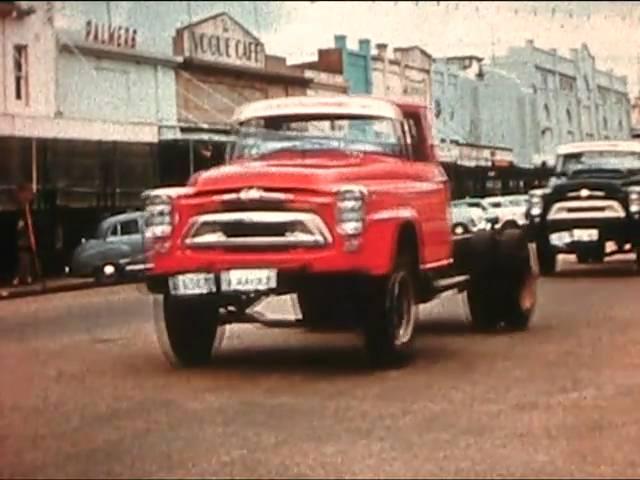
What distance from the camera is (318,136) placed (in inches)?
465

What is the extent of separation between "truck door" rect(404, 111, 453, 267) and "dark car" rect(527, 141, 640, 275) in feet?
16.3

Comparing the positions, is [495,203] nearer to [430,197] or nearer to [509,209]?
[509,209]

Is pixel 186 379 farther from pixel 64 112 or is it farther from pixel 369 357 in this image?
pixel 64 112

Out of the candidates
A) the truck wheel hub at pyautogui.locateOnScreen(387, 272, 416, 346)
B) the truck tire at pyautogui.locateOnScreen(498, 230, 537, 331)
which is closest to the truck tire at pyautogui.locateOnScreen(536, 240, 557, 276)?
the truck tire at pyautogui.locateOnScreen(498, 230, 537, 331)

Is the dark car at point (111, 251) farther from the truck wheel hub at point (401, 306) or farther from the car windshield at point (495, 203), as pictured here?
the truck wheel hub at point (401, 306)

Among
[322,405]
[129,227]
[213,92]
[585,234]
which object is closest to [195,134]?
[213,92]

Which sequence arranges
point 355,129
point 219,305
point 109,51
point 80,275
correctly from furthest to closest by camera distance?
1. point 80,275
2. point 355,129
3. point 219,305
4. point 109,51

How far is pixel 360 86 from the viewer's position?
19391 millimetres

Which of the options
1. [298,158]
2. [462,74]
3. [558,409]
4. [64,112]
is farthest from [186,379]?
[462,74]

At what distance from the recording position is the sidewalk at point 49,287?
2108 cm

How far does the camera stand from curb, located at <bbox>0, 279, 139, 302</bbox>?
20.9m

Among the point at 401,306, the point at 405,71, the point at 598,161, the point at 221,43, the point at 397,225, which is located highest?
the point at 221,43

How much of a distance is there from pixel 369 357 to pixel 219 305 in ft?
3.57

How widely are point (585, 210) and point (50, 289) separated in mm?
7431
